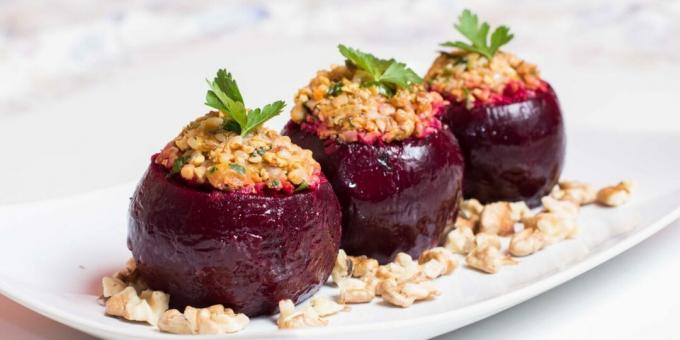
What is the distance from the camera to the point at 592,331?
12.4 feet

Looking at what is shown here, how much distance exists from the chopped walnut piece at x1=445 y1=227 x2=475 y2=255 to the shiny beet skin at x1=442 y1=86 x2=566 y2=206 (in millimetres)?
410

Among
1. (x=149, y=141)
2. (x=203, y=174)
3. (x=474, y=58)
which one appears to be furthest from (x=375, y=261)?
(x=149, y=141)

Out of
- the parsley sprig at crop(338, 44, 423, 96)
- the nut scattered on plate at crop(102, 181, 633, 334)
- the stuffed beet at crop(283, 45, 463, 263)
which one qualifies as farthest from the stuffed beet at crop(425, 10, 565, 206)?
the parsley sprig at crop(338, 44, 423, 96)

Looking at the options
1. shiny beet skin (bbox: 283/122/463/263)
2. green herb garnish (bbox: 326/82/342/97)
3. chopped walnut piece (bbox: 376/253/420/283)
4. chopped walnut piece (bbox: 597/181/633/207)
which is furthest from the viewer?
chopped walnut piece (bbox: 597/181/633/207)

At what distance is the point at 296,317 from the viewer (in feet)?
11.6

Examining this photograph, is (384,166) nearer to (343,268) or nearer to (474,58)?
(343,268)

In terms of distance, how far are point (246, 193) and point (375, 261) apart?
70 cm

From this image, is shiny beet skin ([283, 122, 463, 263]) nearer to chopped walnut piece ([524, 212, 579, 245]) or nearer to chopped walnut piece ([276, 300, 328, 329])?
chopped walnut piece ([524, 212, 579, 245])

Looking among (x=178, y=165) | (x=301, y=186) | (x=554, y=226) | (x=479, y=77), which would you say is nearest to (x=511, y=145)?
(x=479, y=77)

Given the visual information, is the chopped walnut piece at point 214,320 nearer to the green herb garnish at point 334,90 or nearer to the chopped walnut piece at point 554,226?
the green herb garnish at point 334,90

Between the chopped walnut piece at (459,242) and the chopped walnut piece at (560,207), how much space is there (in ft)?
1.40

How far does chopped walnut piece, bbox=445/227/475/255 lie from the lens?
426 centimetres

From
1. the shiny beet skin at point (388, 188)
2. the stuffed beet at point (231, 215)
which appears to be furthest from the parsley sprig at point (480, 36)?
the stuffed beet at point (231, 215)

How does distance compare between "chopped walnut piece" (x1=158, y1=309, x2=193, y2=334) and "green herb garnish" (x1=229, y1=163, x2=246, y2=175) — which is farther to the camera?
"green herb garnish" (x1=229, y1=163, x2=246, y2=175)
